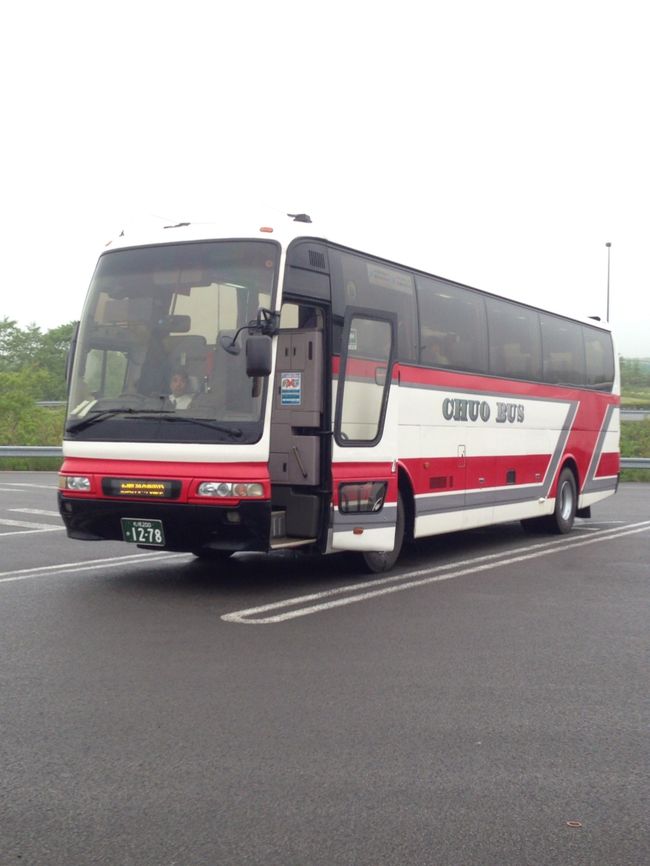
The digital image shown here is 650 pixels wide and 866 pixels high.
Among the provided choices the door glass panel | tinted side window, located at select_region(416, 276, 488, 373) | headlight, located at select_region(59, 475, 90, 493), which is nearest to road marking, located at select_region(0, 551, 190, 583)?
headlight, located at select_region(59, 475, 90, 493)

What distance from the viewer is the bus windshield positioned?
30.9ft

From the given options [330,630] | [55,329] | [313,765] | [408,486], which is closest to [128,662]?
[330,630]

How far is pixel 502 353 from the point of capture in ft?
46.1

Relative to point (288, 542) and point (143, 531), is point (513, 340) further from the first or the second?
point (143, 531)

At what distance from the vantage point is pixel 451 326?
12.6 m

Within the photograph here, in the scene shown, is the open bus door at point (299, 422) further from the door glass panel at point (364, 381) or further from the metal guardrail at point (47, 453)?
the metal guardrail at point (47, 453)

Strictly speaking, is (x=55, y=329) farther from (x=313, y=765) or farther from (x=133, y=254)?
(x=313, y=765)

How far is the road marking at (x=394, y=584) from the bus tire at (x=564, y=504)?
2.33 ft

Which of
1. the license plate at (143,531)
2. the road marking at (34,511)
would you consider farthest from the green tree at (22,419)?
the license plate at (143,531)

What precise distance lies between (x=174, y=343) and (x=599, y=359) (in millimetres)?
9686

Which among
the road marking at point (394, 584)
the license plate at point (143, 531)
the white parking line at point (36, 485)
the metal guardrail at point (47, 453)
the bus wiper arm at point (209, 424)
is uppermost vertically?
the bus wiper arm at point (209, 424)

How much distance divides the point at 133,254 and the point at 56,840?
709 centimetres

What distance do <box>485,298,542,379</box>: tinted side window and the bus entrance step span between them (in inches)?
184

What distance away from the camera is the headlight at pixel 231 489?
30.2 ft
